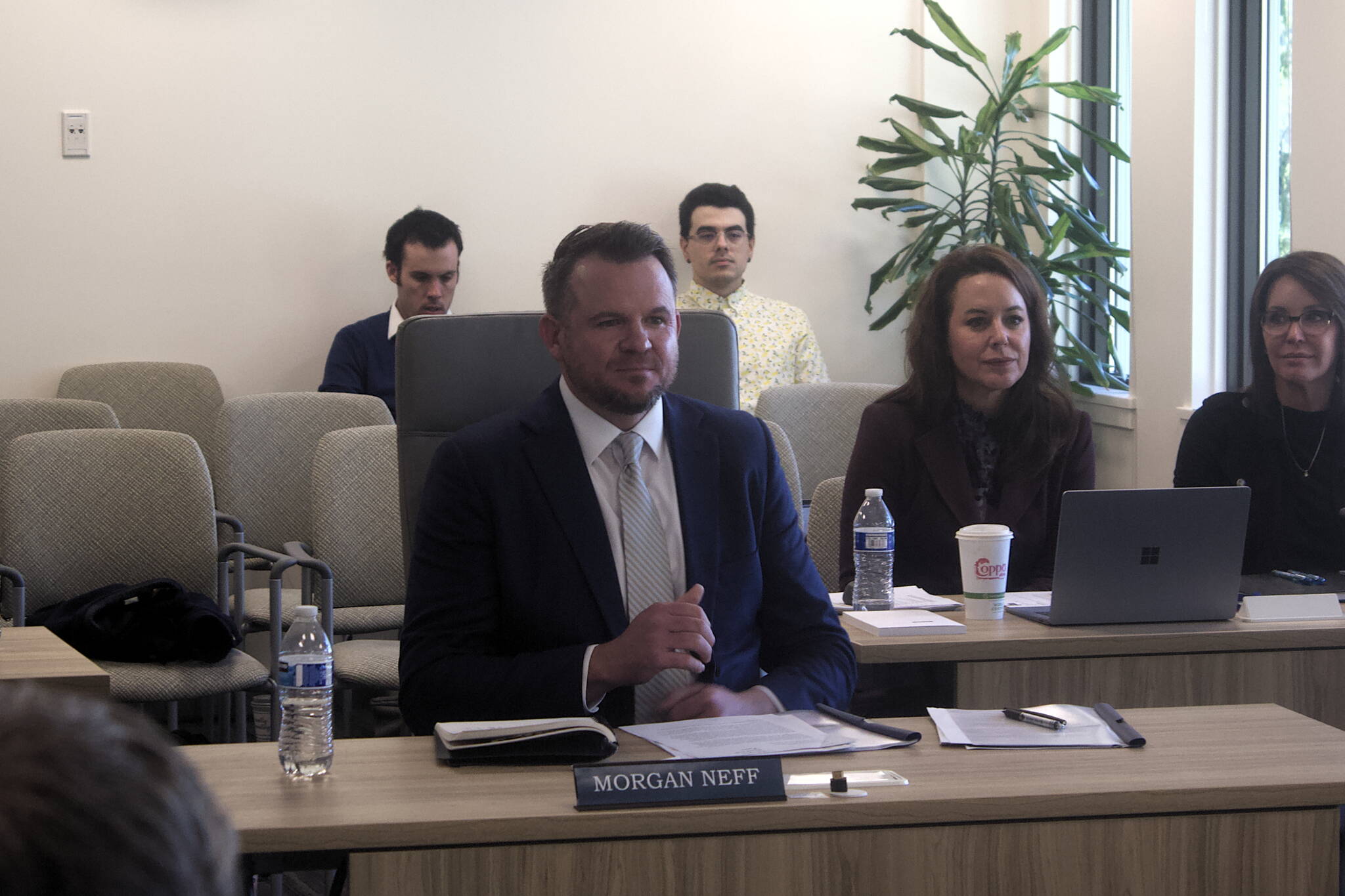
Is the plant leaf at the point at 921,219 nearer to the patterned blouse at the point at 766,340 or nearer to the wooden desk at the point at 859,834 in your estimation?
the patterned blouse at the point at 766,340

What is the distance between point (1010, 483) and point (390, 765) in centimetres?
157

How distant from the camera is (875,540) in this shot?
2488 millimetres

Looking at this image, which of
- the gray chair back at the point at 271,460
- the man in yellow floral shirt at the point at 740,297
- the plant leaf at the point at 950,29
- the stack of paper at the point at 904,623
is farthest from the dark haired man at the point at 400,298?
the stack of paper at the point at 904,623

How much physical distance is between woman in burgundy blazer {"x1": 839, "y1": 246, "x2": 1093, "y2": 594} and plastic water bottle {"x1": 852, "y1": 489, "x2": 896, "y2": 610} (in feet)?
0.63

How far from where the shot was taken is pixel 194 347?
16.5 ft

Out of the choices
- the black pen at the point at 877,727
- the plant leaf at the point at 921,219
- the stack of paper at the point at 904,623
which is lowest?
the black pen at the point at 877,727

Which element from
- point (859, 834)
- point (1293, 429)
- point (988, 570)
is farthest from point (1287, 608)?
point (859, 834)

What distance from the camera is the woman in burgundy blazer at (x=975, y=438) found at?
2.73m

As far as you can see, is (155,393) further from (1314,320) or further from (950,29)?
(1314,320)

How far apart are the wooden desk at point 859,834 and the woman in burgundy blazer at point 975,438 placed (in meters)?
1.24

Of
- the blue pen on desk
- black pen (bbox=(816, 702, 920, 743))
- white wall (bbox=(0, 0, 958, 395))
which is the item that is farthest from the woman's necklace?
white wall (bbox=(0, 0, 958, 395))

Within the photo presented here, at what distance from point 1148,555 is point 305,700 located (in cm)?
131

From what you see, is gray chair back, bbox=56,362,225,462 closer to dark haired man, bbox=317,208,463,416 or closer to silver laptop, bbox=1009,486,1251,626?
dark haired man, bbox=317,208,463,416

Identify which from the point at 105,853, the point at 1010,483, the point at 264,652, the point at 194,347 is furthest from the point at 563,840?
the point at 194,347
